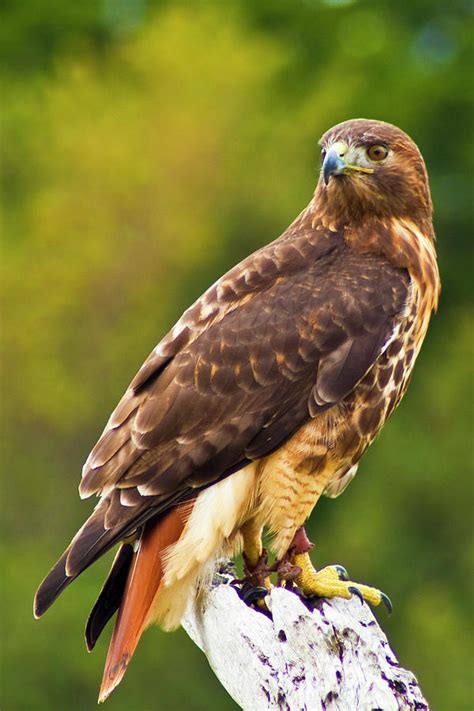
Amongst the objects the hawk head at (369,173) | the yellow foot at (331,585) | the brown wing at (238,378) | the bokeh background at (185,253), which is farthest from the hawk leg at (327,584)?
the bokeh background at (185,253)

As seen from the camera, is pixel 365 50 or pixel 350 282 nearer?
pixel 350 282

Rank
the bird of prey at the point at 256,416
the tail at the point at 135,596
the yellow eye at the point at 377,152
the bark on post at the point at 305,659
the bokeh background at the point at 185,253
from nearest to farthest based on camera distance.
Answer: the bark on post at the point at 305,659, the tail at the point at 135,596, the bird of prey at the point at 256,416, the yellow eye at the point at 377,152, the bokeh background at the point at 185,253

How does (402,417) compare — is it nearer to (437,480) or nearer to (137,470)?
(437,480)

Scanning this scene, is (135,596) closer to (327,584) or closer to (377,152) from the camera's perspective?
(327,584)

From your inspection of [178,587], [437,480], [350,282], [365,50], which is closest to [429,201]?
[350,282]

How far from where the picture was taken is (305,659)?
4.92 metres

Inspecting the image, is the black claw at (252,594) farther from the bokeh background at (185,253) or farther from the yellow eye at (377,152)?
the bokeh background at (185,253)

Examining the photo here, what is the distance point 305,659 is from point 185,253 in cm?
1653

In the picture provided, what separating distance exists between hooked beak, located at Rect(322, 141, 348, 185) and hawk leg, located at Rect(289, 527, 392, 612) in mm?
1230

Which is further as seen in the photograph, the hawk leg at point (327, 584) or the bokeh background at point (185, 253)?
the bokeh background at point (185, 253)

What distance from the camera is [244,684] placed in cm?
511

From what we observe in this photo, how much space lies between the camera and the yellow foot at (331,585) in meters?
5.62

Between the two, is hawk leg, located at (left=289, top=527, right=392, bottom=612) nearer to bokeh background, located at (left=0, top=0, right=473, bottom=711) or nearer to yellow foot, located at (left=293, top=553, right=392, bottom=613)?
yellow foot, located at (left=293, top=553, right=392, bottom=613)

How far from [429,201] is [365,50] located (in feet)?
59.7
